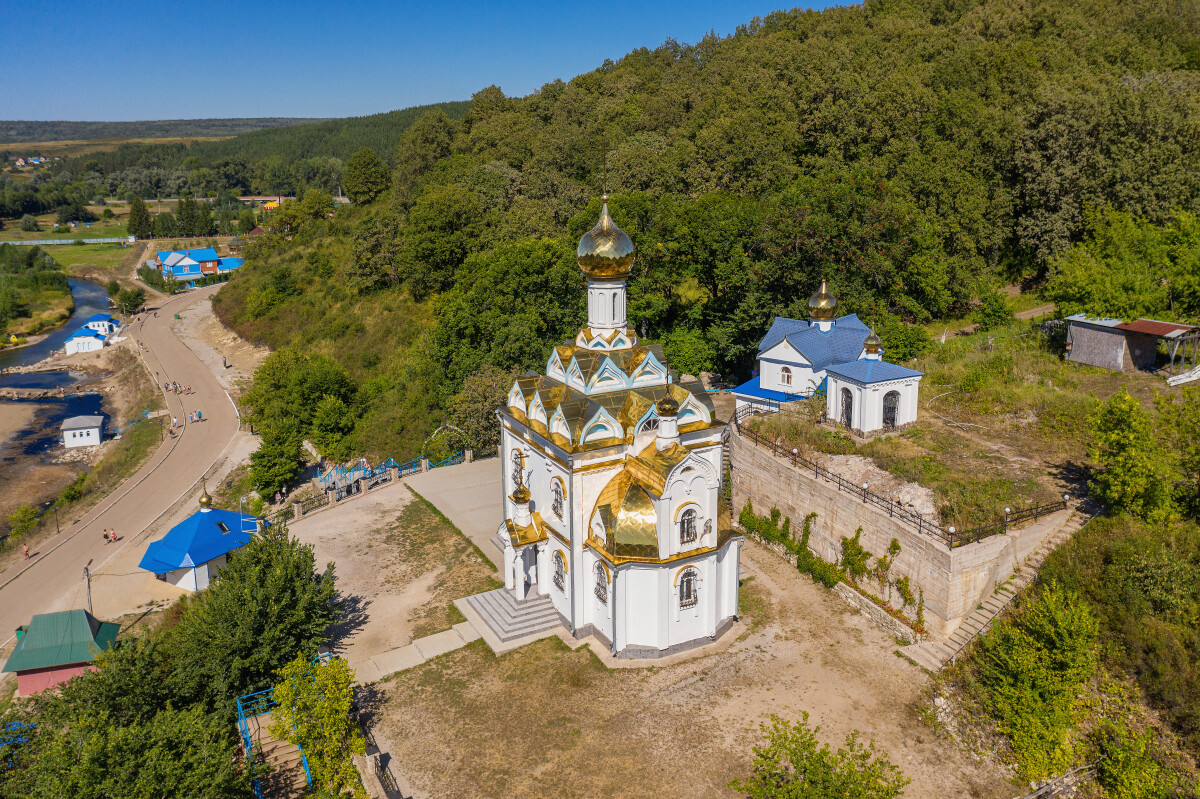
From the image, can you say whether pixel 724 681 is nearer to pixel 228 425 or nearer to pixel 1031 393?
pixel 1031 393

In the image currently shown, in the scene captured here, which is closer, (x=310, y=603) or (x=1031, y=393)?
(x=310, y=603)

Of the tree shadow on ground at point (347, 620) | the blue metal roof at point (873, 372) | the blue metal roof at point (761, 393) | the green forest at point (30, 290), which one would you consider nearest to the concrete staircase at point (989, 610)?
the blue metal roof at point (873, 372)

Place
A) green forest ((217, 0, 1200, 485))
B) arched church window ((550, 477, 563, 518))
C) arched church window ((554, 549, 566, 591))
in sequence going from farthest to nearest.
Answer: green forest ((217, 0, 1200, 485)), arched church window ((554, 549, 566, 591)), arched church window ((550, 477, 563, 518))

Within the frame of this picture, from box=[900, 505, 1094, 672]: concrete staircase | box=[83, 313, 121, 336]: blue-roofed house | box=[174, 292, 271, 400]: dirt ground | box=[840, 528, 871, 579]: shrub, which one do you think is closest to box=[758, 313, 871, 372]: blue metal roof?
box=[840, 528, 871, 579]: shrub

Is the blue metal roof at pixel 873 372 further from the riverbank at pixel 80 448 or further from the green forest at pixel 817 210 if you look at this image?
the riverbank at pixel 80 448

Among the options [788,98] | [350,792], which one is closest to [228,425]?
[350,792]

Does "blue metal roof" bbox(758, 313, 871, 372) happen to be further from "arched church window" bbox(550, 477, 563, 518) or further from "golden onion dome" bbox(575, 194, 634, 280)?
"arched church window" bbox(550, 477, 563, 518)

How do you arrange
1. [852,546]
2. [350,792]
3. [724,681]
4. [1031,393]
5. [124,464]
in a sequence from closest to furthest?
[350,792]
[724,681]
[852,546]
[1031,393]
[124,464]
